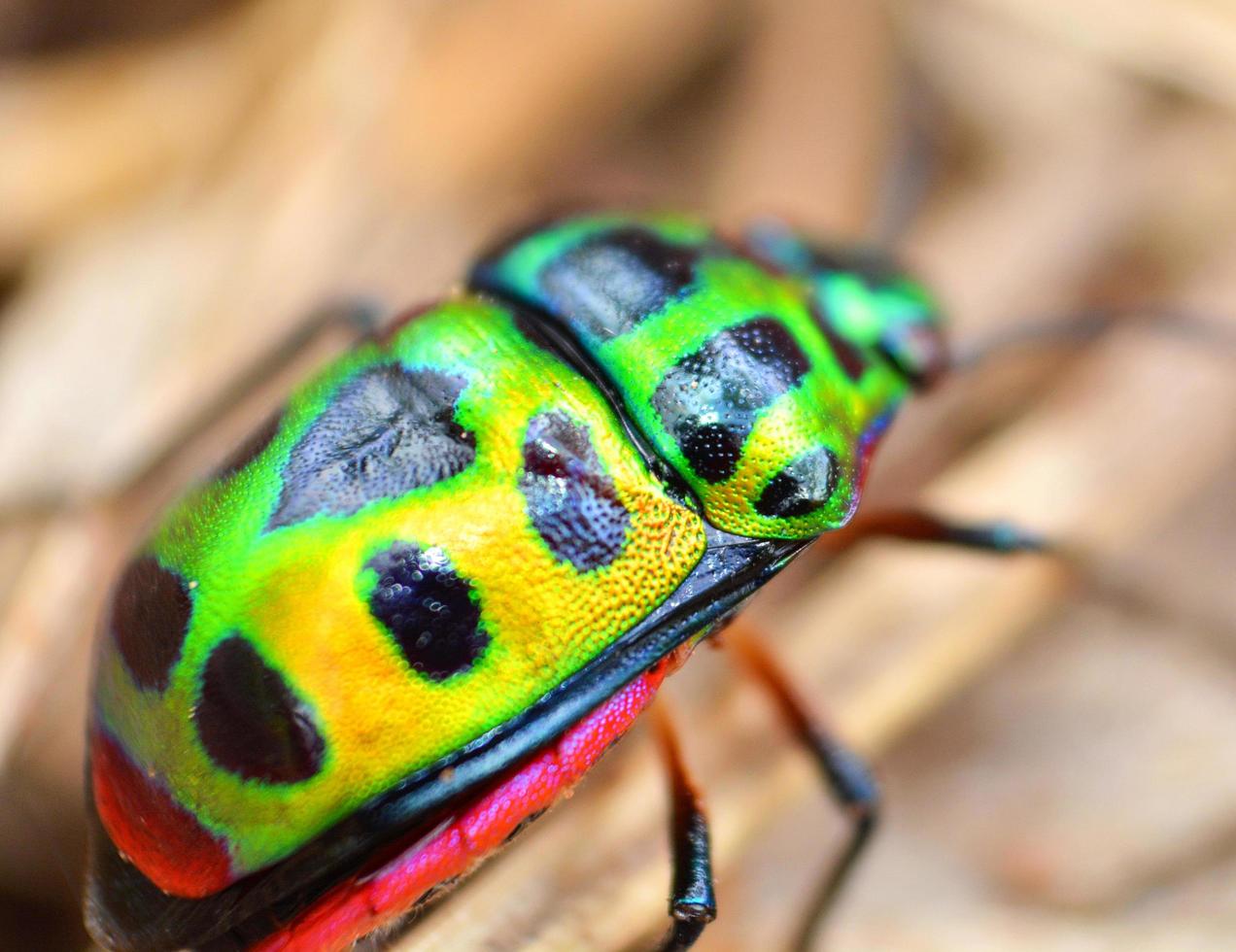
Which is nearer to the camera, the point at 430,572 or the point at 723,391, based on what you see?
the point at 430,572

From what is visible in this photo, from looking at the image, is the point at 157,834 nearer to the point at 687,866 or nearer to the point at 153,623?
the point at 153,623

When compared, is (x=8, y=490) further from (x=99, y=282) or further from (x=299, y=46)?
Answer: (x=299, y=46)

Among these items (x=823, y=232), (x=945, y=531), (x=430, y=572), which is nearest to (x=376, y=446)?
(x=430, y=572)

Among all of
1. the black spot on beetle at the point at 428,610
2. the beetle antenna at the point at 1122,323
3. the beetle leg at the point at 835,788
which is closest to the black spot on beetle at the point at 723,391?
the black spot on beetle at the point at 428,610

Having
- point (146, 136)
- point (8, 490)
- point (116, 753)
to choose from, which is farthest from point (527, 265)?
point (146, 136)

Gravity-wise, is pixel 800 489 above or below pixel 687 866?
above

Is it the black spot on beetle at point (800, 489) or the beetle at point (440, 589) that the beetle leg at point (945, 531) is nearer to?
the beetle at point (440, 589)

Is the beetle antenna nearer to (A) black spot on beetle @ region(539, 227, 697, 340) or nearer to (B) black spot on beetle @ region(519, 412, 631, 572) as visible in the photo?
(A) black spot on beetle @ region(539, 227, 697, 340)
